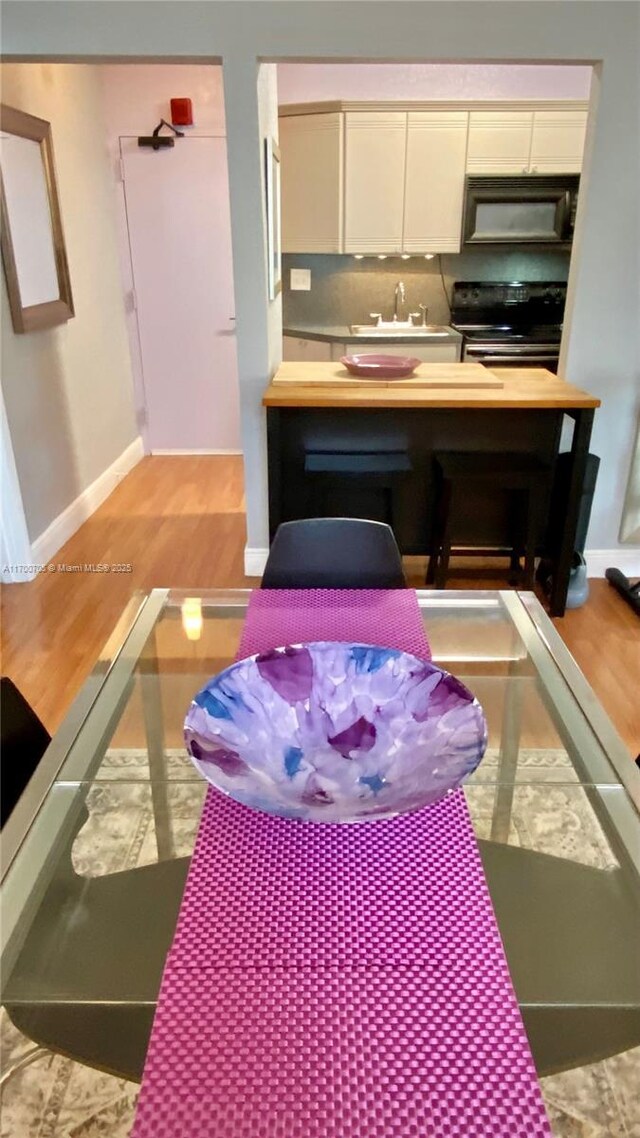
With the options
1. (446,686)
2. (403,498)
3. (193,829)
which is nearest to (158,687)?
(193,829)

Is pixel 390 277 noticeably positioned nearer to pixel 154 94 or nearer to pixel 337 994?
pixel 154 94

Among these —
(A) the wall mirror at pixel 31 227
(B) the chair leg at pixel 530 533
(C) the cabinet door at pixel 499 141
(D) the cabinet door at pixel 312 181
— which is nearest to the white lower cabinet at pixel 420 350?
(D) the cabinet door at pixel 312 181

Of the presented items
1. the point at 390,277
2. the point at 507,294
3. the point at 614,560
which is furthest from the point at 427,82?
the point at 614,560

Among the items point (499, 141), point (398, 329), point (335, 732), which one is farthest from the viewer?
point (398, 329)

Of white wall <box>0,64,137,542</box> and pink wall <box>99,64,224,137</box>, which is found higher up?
pink wall <box>99,64,224,137</box>

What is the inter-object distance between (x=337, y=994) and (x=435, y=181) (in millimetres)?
5008

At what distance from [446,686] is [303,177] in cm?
468

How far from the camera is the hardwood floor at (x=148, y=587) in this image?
2551 millimetres

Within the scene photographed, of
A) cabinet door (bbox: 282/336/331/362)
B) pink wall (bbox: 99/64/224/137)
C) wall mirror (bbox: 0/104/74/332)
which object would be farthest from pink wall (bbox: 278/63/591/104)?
wall mirror (bbox: 0/104/74/332)

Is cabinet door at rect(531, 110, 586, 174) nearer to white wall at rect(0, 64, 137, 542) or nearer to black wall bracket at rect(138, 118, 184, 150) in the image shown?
black wall bracket at rect(138, 118, 184, 150)

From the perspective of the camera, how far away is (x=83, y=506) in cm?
407

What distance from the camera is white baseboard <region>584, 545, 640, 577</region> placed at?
3.31m

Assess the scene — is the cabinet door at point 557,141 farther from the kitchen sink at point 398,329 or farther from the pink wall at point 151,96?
the pink wall at point 151,96

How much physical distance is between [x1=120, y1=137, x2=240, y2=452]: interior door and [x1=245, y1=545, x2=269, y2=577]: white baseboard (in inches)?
85.1
